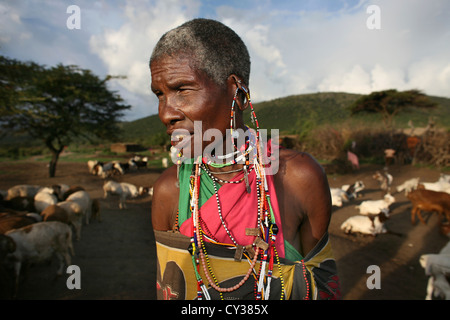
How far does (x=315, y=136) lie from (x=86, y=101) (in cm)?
1635

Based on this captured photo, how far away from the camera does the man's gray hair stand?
1162mm

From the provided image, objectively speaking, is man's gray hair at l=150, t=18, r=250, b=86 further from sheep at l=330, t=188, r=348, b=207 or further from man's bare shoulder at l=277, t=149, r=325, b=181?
sheep at l=330, t=188, r=348, b=207

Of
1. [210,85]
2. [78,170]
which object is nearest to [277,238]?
[210,85]

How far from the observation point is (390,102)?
2339 cm

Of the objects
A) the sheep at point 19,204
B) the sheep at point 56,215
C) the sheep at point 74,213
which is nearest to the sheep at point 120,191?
the sheep at point 19,204

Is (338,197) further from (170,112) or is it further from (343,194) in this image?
(170,112)

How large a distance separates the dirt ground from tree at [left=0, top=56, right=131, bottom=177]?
8.04m

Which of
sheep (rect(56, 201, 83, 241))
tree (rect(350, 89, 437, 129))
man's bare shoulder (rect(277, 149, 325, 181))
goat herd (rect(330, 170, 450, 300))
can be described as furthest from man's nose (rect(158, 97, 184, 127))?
tree (rect(350, 89, 437, 129))

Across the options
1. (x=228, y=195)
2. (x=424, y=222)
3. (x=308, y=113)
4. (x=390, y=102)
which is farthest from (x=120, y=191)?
(x=308, y=113)

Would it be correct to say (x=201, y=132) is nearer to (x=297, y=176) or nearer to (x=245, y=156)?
(x=245, y=156)

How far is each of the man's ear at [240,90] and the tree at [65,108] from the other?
14910 millimetres

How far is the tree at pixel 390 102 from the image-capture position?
2230 cm

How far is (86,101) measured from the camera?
16172mm

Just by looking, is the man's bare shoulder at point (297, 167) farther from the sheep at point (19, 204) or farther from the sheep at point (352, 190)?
the sheep at point (352, 190)
